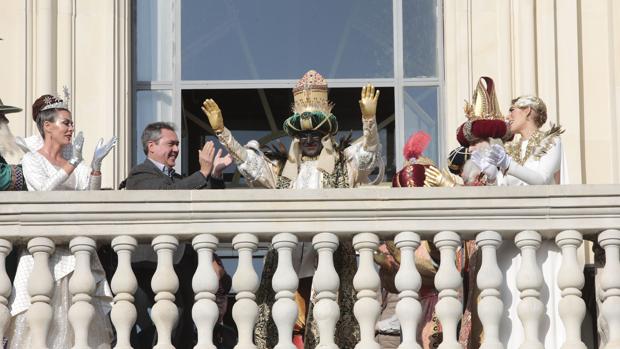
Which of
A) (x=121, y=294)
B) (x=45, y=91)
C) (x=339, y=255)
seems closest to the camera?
(x=121, y=294)

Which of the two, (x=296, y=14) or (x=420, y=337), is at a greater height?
(x=296, y=14)

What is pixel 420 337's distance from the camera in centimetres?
1218

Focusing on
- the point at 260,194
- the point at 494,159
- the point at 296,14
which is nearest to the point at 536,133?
the point at 494,159

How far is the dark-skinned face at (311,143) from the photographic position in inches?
509

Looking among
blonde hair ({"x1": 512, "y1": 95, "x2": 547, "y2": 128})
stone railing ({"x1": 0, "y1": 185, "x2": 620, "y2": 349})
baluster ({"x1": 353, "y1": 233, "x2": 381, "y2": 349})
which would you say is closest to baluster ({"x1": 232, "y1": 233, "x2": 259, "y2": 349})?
stone railing ({"x1": 0, "y1": 185, "x2": 620, "y2": 349})

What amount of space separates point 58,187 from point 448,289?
205cm

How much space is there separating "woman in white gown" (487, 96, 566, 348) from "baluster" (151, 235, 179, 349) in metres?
1.56

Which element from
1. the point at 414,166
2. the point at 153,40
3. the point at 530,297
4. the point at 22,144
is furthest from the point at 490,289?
the point at 153,40

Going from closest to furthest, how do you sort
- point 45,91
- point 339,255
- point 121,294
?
1. point 121,294
2. point 339,255
3. point 45,91

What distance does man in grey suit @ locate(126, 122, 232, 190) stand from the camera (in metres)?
12.3

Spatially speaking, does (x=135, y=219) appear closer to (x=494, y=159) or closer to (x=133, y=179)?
(x=133, y=179)

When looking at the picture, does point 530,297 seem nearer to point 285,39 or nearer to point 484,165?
point 484,165

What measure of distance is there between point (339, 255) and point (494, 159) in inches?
37.6

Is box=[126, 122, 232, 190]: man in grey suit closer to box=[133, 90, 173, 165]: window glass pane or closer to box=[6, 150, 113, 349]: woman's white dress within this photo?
box=[6, 150, 113, 349]: woman's white dress
